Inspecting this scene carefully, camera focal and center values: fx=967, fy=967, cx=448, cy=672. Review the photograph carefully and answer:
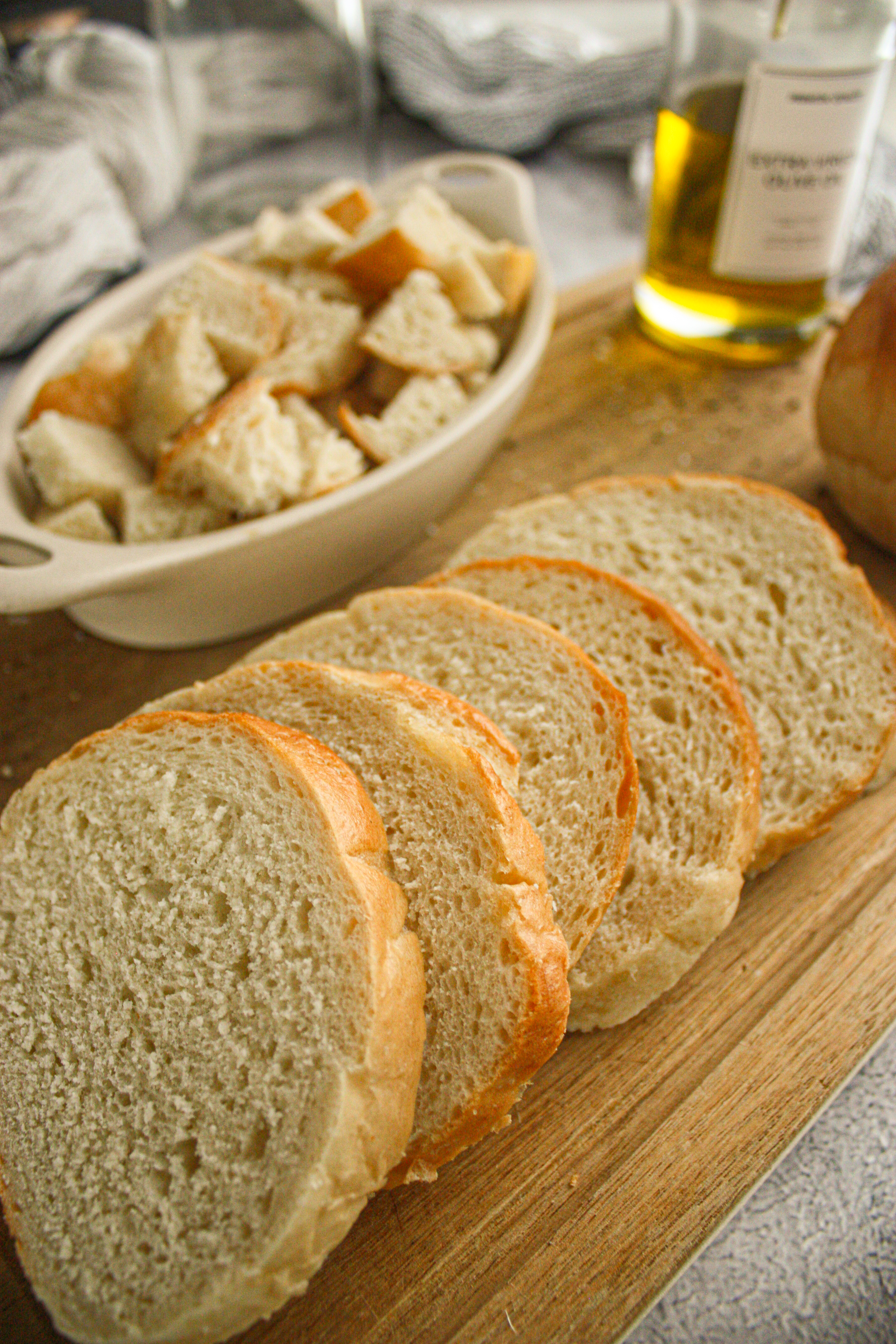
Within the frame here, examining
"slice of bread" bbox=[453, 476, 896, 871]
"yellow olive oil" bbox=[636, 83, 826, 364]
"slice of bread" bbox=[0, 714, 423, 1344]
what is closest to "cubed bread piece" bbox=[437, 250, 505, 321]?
"slice of bread" bbox=[453, 476, 896, 871]

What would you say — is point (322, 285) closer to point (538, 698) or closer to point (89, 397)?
point (89, 397)

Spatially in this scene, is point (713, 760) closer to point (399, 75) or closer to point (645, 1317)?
point (645, 1317)

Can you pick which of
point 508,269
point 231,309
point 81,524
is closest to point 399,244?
point 508,269

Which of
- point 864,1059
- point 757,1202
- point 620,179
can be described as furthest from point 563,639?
point 620,179

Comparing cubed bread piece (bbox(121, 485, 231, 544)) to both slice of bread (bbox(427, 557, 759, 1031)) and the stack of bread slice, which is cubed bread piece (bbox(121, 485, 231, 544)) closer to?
the stack of bread slice

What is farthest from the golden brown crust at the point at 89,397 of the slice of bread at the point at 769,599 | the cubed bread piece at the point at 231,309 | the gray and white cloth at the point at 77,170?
the gray and white cloth at the point at 77,170

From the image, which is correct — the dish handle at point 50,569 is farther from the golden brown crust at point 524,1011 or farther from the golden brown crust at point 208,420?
the golden brown crust at point 524,1011
